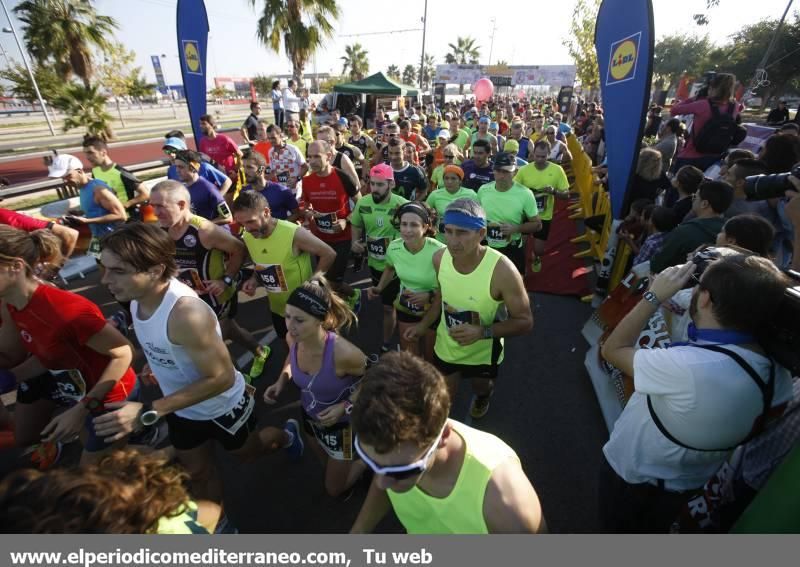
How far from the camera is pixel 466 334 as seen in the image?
2730mm

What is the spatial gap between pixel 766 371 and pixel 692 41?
74494 millimetres

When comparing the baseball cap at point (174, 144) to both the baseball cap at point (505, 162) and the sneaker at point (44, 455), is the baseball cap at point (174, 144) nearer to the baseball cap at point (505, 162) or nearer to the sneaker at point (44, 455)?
the sneaker at point (44, 455)

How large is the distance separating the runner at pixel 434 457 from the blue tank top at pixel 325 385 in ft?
3.45

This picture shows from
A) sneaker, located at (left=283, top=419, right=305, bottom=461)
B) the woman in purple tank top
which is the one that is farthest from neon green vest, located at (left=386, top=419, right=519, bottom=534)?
sneaker, located at (left=283, top=419, right=305, bottom=461)

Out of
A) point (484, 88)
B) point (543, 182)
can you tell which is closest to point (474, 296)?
point (543, 182)

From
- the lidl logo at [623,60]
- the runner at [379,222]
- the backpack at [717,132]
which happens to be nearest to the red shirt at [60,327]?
the runner at [379,222]

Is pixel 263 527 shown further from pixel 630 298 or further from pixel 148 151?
pixel 148 151

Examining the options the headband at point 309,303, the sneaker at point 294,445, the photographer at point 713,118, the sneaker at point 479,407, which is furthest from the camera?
the photographer at point 713,118

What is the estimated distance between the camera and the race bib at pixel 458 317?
9.29ft

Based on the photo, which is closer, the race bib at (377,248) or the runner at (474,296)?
the runner at (474,296)

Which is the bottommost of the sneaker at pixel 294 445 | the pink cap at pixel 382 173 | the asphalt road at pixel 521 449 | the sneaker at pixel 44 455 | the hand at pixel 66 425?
the asphalt road at pixel 521 449

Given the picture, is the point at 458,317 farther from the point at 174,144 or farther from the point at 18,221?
the point at 174,144
